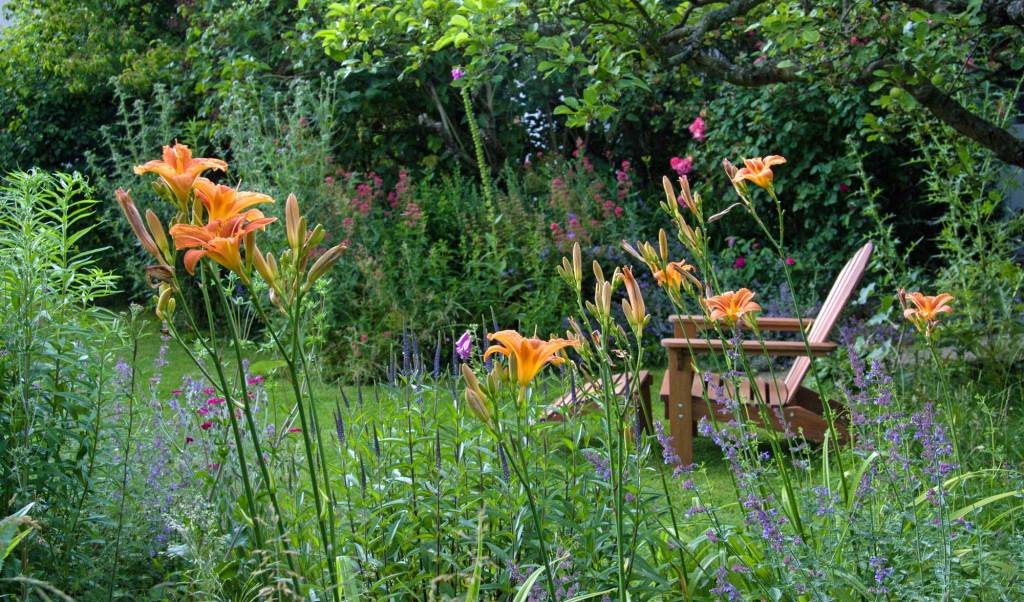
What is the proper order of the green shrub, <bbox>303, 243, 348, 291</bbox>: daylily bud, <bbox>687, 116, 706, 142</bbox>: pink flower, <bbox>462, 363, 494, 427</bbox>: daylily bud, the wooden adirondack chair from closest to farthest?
<bbox>462, 363, 494, 427</bbox>: daylily bud, <bbox>303, 243, 348, 291</bbox>: daylily bud, the green shrub, the wooden adirondack chair, <bbox>687, 116, 706, 142</bbox>: pink flower

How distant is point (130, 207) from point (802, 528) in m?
1.74

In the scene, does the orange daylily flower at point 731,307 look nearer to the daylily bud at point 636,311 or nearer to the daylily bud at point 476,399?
the daylily bud at point 636,311

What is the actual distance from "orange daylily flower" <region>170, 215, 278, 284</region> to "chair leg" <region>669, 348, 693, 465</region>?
11.1 feet

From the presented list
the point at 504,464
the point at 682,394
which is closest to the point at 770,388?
the point at 682,394

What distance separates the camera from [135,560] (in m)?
2.73

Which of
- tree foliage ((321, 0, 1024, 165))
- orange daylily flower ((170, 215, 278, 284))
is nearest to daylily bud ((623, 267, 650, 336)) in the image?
orange daylily flower ((170, 215, 278, 284))

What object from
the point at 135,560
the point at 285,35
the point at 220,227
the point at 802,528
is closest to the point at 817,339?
the point at 802,528

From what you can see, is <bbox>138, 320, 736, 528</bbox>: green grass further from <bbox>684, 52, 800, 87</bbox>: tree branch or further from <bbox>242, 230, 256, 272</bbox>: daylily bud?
<bbox>684, 52, 800, 87</bbox>: tree branch

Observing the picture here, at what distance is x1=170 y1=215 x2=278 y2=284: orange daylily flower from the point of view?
4.70 ft

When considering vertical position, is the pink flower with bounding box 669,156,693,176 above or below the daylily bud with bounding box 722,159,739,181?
above

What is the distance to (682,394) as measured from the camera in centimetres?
468

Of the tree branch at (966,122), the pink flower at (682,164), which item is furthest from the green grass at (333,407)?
the pink flower at (682,164)

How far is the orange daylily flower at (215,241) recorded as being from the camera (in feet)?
4.70

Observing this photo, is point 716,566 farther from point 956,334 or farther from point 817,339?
point 956,334
